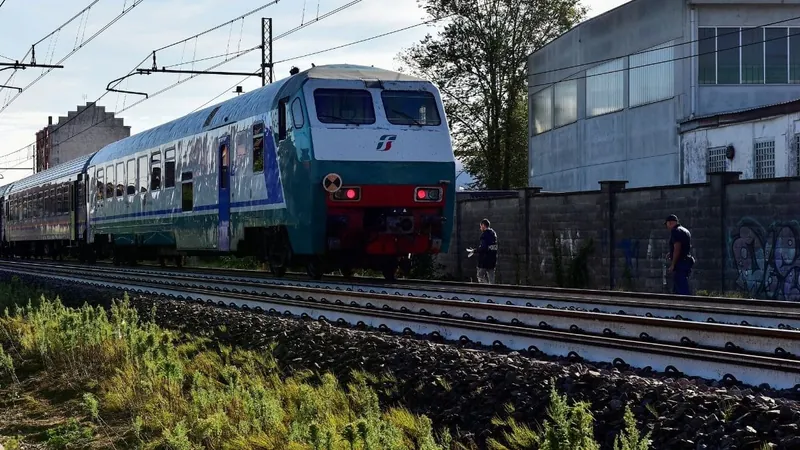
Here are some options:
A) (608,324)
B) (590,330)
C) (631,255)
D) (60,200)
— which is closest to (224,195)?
(631,255)

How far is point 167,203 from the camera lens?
23922 millimetres

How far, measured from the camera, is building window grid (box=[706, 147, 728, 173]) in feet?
94.4

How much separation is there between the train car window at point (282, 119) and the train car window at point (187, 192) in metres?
5.09

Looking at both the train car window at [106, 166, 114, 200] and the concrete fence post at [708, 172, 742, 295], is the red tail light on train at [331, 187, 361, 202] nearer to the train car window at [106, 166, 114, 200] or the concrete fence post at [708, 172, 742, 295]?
the concrete fence post at [708, 172, 742, 295]

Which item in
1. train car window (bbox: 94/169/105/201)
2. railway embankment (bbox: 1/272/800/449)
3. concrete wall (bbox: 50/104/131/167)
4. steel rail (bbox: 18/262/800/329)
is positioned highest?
concrete wall (bbox: 50/104/131/167)

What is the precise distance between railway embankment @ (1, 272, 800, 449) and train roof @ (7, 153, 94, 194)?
24196 millimetres

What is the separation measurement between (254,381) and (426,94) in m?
10.5

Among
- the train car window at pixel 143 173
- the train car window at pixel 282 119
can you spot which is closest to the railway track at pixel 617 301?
the train car window at pixel 282 119

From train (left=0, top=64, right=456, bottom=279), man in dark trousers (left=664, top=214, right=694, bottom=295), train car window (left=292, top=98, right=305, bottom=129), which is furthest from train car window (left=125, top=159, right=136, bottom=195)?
man in dark trousers (left=664, top=214, right=694, bottom=295)

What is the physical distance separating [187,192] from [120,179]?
19.7ft

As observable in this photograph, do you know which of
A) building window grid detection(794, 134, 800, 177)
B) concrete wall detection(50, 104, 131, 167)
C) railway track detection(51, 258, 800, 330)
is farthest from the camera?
concrete wall detection(50, 104, 131, 167)

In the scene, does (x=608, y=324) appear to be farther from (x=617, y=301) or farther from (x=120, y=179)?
(x=120, y=179)

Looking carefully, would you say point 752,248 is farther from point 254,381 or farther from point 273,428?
point 273,428

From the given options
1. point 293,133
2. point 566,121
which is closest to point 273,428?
point 293,133
